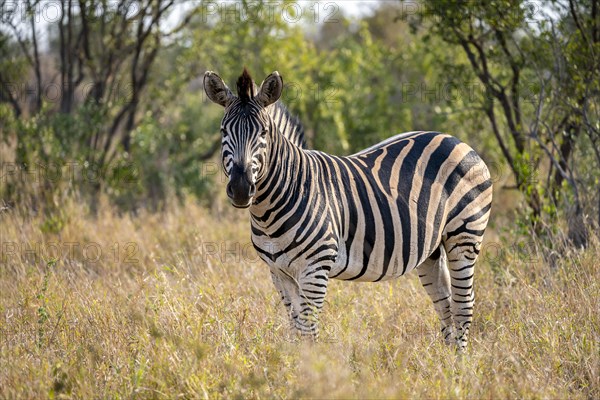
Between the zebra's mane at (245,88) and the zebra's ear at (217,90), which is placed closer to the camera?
the zebra's mane at (245,88)

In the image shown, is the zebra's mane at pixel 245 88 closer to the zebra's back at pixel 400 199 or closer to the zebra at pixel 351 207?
the zebra at pixel 351 207

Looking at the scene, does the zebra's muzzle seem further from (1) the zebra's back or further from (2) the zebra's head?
(1) the zebra's back

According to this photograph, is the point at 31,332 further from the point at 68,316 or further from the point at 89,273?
the point at 89,273

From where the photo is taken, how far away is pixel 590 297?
16.0ft

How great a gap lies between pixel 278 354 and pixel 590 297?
251cm

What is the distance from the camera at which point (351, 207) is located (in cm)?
470

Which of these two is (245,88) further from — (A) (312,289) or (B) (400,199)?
(B) (400,199)

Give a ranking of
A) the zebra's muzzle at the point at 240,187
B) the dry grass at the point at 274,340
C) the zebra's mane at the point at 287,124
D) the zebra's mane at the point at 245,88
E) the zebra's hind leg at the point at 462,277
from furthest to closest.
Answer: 1. the zebra's hind leg at the point at 462,277
2. the zebra's mane at the point at 287,124
3. the zebra's mane at the point at 245,88
4. the zebra's muzzle at the point at 240,187
5. the dry grass at the point at 274,340

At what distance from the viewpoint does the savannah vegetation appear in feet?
12.4

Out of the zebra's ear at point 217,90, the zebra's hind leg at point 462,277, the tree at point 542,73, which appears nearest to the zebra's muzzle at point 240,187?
the zebra's ear at point 217,90

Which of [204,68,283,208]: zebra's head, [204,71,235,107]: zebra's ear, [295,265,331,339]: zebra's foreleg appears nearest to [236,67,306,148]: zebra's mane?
[204,68,283,208]: zebra's head

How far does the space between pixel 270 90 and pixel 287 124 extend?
0.57 m

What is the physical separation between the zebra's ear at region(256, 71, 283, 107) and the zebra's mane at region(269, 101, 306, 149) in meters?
0.18

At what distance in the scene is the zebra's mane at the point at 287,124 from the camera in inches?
182
